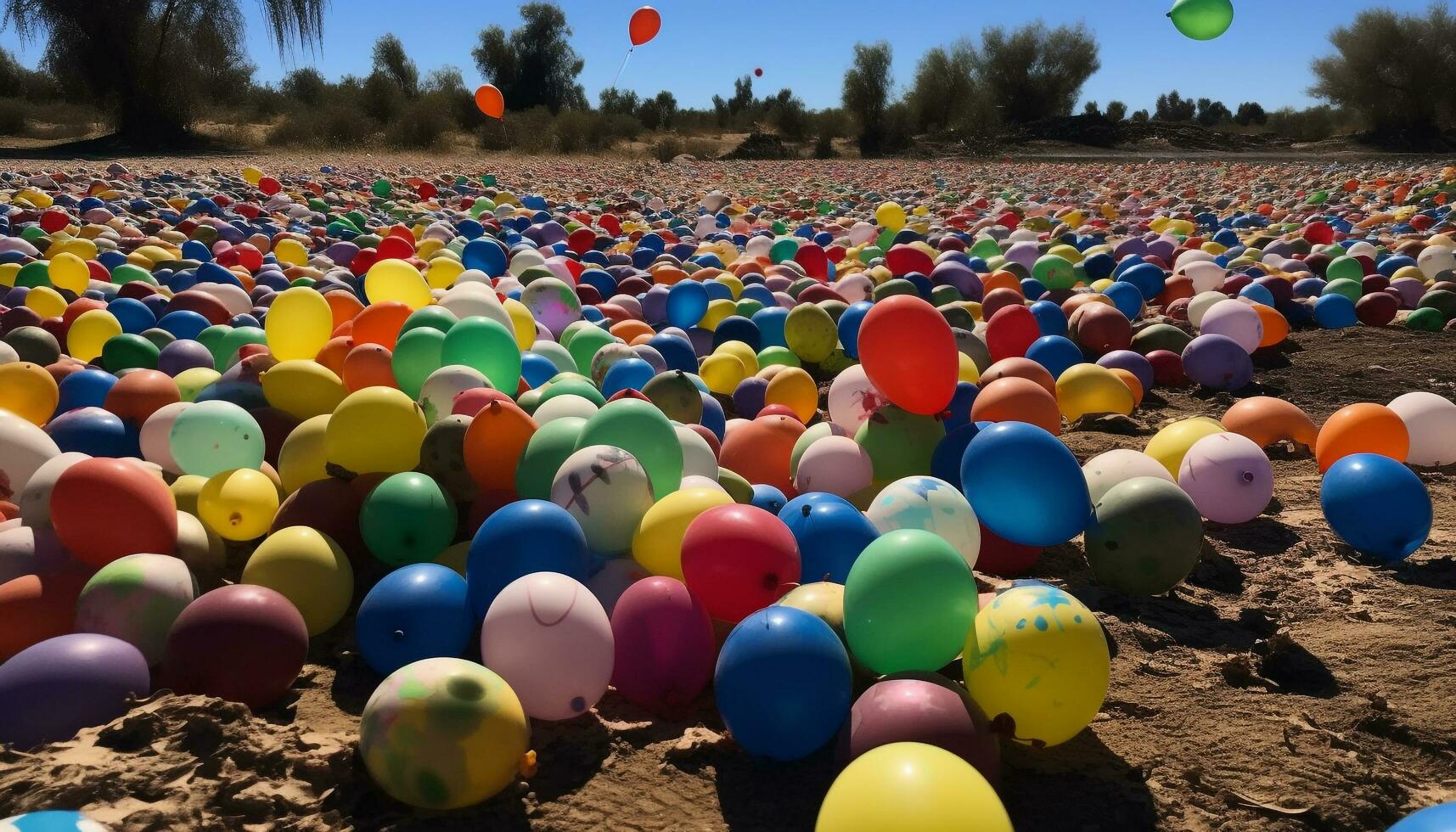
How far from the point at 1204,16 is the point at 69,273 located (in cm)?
981

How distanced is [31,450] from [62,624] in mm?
1302

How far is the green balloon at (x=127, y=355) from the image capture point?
5.41m

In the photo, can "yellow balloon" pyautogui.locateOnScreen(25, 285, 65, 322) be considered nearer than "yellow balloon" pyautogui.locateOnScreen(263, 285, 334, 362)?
No

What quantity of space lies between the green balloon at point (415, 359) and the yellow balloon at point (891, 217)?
8.96 metres

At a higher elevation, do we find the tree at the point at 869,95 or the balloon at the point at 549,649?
the tree at the point at 869,95

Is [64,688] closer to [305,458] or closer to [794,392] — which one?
[305,458]

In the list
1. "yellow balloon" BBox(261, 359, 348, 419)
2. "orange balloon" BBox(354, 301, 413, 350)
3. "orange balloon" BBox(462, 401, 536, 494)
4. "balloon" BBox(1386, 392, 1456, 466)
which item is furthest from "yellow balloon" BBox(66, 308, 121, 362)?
"balloon" BBox(1386, 392, 1456, 466)

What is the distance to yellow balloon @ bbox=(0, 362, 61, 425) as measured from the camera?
466 centimetres

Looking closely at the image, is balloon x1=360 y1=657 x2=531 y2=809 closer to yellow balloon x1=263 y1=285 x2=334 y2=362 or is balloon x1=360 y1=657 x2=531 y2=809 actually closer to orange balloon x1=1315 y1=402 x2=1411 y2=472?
yellow balloon x1=263 y1=285 x2=334 y2=362

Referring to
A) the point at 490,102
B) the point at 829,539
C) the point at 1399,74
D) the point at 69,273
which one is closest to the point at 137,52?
the point at 490,102

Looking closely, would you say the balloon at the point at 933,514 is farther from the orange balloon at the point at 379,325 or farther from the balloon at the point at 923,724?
the orange balloon at the point at 379,325

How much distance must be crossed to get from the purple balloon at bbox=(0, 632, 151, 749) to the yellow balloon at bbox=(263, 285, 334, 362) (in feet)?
10.0

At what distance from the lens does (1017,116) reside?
4334 cm

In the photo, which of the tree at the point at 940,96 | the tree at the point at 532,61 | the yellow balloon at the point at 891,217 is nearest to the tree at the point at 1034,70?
the tree at the point at 940,96
